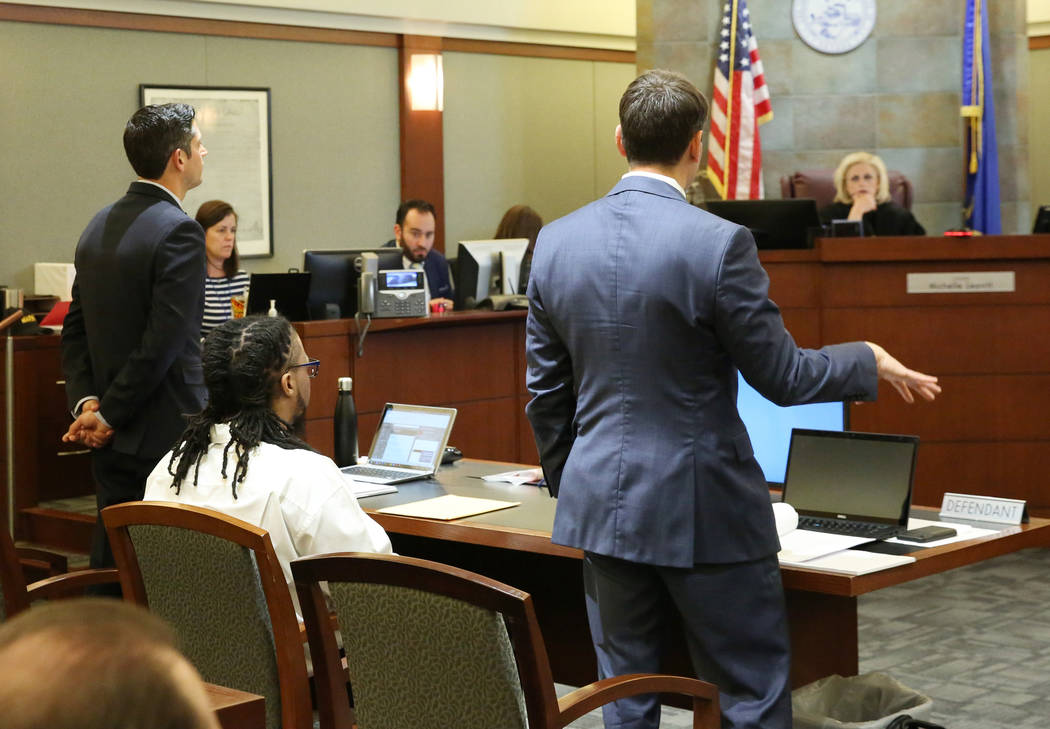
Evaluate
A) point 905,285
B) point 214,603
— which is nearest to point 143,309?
point 214,603

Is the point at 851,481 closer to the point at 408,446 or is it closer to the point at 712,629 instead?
the point at 712,629

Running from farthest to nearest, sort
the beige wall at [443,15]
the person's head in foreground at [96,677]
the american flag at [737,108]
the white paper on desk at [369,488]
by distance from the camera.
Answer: the american flag at [737,108], the beige wall at [443,15], the white paper on desk at [369,488], the person's head in foreground at [96,677]

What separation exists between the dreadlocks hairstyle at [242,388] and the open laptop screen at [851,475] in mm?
1091

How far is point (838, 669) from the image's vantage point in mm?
3133

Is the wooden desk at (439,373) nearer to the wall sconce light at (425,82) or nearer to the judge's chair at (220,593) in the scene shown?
the judge's chair at (220,593)

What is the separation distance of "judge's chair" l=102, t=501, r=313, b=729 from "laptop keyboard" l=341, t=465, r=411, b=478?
4.33 ft

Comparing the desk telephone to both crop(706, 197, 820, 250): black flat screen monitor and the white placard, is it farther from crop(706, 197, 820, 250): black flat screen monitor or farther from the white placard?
the white placard

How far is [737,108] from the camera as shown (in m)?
8.98

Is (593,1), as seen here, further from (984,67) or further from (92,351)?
(92,351)

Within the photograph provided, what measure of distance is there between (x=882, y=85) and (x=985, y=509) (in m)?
6.68

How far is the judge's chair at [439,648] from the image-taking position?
1.91m

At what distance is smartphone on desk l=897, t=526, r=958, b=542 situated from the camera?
2811mm

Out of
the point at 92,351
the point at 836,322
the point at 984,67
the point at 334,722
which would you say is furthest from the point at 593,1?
the point at 334,722

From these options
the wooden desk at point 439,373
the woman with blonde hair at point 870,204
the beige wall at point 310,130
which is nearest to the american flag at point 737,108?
the woman with blonde hair at point 870,204
